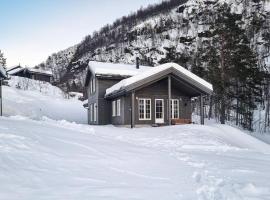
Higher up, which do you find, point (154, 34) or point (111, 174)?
point (154, 34)

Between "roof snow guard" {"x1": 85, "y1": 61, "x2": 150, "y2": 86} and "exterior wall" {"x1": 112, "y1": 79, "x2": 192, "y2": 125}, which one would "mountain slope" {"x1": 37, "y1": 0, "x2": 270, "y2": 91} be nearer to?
"roof snow guard" {"x1": 85, "y1": 61, "x2": 150, "y2": 86}

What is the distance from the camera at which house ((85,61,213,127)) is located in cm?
2127

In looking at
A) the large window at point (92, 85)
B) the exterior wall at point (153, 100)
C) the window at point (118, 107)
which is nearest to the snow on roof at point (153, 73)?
the exterior wall at point (153, 100)

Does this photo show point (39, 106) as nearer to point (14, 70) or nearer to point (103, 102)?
point (103, 102)

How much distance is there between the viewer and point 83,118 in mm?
42062

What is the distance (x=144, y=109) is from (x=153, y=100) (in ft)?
2.95

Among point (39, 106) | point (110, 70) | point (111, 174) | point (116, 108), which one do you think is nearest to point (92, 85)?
point (110, 70)

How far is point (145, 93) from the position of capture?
23.4 metres

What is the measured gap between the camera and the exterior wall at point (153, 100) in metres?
23.1

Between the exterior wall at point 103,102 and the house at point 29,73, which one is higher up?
the house at point 29,73

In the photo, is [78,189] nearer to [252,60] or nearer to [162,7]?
[252,60]

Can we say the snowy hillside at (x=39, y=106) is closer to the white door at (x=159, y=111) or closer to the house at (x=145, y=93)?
the house at (x=145, y=93)

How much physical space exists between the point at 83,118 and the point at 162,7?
9260 centimetres

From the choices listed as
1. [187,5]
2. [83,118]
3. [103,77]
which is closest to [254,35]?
[187,5]
